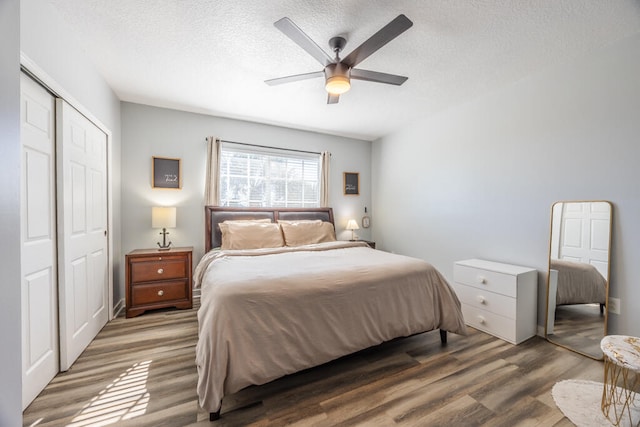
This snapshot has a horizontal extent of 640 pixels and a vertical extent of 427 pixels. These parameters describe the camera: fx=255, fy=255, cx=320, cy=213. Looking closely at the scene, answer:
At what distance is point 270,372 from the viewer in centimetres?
159

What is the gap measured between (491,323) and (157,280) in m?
3.63

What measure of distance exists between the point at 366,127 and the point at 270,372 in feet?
12.3

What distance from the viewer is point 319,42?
2107mm

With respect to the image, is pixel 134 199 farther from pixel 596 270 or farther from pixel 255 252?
pixel 596 270

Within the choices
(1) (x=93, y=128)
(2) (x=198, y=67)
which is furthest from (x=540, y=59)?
(1) (x=93, y=128)

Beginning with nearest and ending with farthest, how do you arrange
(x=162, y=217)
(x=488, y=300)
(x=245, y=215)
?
(x=488, y=300) < (x=162, y=217) < (x=245, y=215)

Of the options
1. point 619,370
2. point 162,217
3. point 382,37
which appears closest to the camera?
point 619,370

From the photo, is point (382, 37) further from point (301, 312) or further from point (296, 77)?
point (301, 312)

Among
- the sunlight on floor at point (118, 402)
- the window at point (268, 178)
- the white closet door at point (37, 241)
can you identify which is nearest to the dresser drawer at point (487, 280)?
the window at point (268, 178)

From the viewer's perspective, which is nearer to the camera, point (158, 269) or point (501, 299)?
point (501, 299)

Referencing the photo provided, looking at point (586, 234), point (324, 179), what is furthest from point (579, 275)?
point (324, 179)

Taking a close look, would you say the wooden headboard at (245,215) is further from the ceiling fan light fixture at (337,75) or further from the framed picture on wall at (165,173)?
the ceiling fan light fixture at (337,75)

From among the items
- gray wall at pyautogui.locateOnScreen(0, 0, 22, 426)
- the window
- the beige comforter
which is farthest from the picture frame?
gray wall at pyautogui.locateOnScreen(0, 0, 22, 426)

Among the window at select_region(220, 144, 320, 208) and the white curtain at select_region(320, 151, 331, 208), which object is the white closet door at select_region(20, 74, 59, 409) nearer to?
the window at select_region(220, 144, 320, 208)
